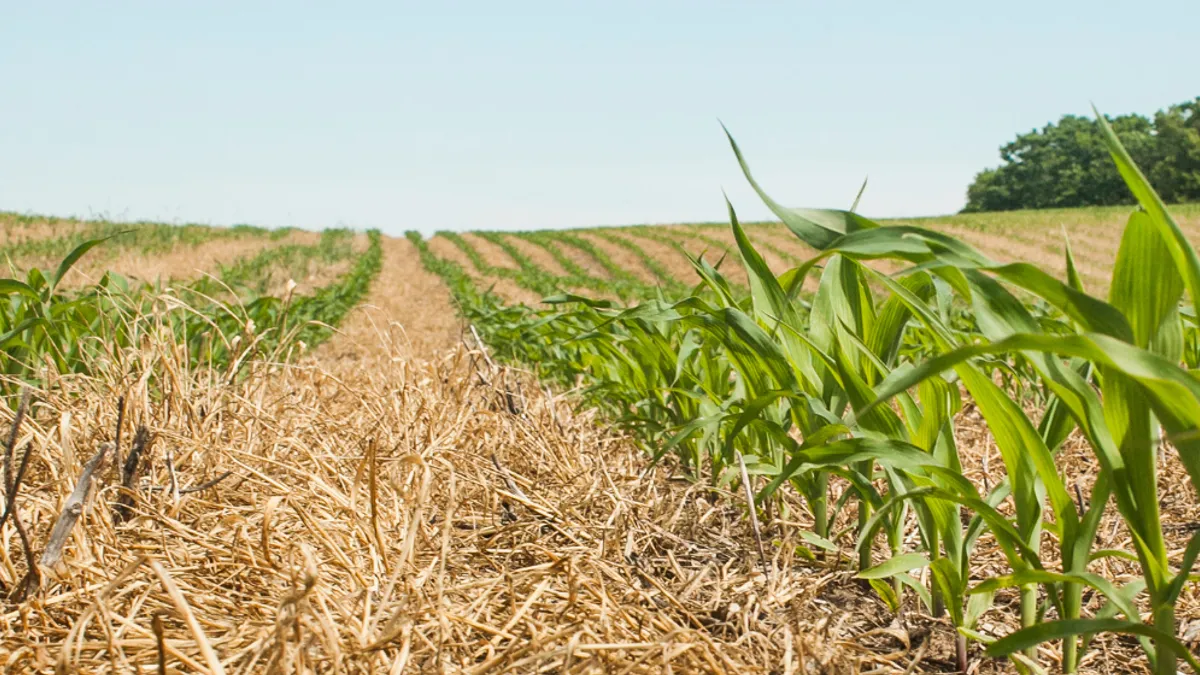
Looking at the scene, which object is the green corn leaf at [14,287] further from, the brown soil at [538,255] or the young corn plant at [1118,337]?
the brown soil at [538,255]

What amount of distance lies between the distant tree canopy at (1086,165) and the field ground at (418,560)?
204 ft

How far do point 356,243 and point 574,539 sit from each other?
1230 inches

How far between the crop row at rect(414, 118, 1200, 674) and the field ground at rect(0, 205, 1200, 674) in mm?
135

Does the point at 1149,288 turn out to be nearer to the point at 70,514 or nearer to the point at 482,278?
the point at 70,514

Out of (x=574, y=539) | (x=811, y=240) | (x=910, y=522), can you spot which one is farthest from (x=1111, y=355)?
(x=910, y=522)

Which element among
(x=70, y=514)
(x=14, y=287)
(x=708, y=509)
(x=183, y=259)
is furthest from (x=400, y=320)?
(x=70, y=514)

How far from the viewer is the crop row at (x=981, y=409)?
0.96 m

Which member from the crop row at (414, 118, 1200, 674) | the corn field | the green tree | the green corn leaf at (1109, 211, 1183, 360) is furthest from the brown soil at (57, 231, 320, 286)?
the green tree

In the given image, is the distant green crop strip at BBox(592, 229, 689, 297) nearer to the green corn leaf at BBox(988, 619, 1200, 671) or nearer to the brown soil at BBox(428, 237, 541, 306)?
the brown soil at BBox(428, 237, 541, 306)

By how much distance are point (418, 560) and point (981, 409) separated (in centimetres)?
97

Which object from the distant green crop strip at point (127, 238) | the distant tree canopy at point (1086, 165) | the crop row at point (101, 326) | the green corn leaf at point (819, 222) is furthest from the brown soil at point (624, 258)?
the distant tree canopy at point (1086, 165)

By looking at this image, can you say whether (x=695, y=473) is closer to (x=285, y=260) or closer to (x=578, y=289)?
(x=578, y=289)

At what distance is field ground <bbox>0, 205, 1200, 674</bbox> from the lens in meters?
1.20

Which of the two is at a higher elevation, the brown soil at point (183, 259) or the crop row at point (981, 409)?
the brown soil at point (183, 259)
